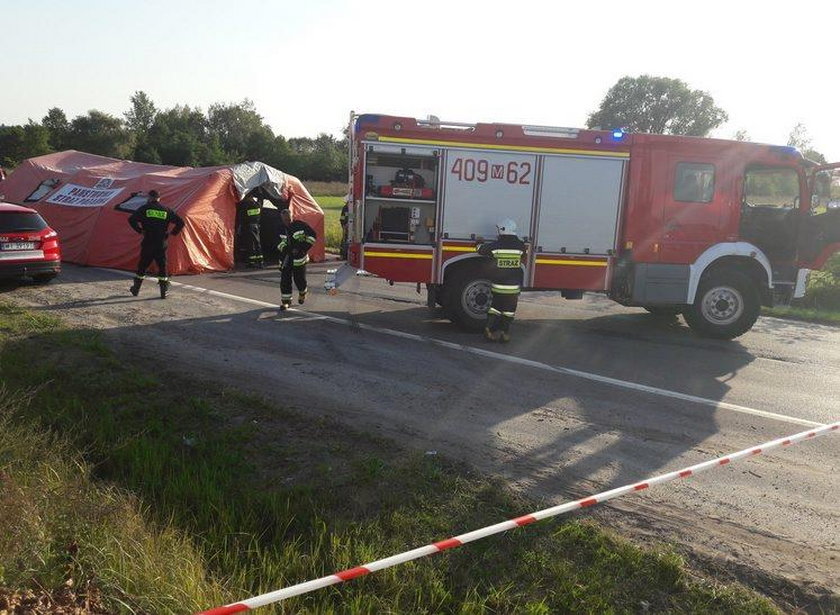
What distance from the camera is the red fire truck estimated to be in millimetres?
9203

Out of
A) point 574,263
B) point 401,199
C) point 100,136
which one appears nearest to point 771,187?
point 574,263

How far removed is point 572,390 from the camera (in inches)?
270

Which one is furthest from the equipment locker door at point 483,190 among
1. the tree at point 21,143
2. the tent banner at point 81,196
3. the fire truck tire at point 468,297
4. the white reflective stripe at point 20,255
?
the tree at point 21,143

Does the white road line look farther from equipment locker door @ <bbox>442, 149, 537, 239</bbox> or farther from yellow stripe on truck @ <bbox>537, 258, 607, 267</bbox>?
yellow stripe on truck @ <bbox>537, 258, 607, 267</bbox>

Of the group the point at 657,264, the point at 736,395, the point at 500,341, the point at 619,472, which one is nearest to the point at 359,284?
the point at 500,341

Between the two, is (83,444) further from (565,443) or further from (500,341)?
(500,341)

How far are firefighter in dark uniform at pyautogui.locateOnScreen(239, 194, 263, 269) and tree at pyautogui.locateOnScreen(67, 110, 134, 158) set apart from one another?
1877 inches

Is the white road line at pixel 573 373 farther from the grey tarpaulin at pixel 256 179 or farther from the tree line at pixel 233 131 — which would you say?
the tree line at pixel 233 131

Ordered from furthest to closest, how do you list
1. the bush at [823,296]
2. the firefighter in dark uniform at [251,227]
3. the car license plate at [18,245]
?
the firefighter in dark uniform at [251,227], the bush at [823,296], the car license plate at [18,245]

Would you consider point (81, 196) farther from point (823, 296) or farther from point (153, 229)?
point (823, 296)

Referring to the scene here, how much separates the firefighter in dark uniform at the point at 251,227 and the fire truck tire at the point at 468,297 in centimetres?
738

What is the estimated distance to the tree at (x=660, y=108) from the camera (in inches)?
2795

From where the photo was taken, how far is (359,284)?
13.6 m

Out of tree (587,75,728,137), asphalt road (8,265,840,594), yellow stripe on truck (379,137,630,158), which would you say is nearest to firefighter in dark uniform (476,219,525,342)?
asphalt road (8,265,840,594)
